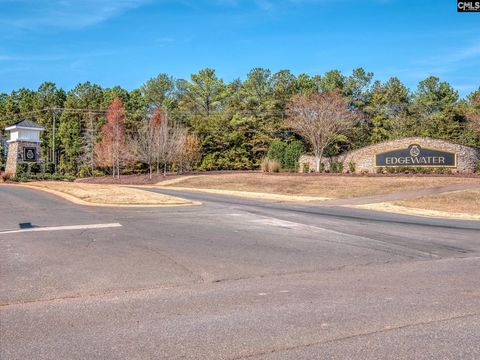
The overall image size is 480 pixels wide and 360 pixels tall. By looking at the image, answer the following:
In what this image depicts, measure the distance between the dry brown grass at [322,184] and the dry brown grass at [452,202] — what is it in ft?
13.0

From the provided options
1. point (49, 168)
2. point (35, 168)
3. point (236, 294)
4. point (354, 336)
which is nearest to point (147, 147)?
point (35, 168)

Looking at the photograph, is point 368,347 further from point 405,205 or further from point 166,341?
point 405,205

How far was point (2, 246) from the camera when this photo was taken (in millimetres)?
8672

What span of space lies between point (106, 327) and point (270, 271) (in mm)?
3149

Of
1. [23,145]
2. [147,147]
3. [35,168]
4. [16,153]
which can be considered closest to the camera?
[16,153]

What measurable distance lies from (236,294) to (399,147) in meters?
30.6

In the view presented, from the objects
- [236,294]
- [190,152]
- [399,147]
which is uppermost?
[190,152]

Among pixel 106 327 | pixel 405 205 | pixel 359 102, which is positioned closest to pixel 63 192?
pixel 405 205

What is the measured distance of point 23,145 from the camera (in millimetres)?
43812

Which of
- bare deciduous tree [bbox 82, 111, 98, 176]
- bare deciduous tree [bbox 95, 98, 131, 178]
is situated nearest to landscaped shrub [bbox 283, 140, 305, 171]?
bare deciduous tree [bbox 95, 98, 131, 178]

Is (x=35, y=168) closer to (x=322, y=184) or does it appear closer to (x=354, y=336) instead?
(x=322, y=184)

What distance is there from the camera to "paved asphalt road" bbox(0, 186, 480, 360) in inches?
154

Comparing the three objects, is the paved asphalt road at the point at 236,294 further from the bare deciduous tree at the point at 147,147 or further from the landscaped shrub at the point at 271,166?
the bare deciduous tree at the point at 147,147

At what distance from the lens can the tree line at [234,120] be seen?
145 ft
